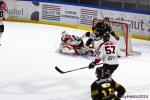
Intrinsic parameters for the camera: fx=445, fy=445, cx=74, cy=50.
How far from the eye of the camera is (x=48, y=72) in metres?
10.5

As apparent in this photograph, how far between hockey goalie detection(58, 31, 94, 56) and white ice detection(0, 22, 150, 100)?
237 millimetres

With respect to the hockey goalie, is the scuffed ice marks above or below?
below

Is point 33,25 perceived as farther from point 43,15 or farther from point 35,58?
point 35,58

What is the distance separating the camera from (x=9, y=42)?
1411cm

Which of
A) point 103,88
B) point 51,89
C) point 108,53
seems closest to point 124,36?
point 51,89

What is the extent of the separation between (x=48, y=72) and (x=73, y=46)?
210 cm

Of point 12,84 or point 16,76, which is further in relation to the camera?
point 16,76

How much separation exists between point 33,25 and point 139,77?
26.9 feet

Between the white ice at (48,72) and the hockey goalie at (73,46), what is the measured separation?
0.24 m

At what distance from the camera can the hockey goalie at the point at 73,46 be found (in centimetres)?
1237

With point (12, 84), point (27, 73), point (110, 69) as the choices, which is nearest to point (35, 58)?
point (27, 73)

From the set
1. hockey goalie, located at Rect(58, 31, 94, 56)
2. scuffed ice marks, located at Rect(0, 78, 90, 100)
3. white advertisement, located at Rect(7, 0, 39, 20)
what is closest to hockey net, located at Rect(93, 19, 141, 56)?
hockey goalie, located at Rect(58, 31, 94, 56)

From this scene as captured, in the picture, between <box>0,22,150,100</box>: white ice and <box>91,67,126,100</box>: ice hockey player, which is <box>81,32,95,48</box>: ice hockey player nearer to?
<box>0,22,150,100</box>: white ice

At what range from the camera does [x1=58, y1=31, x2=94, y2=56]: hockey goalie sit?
12371 millimetres
